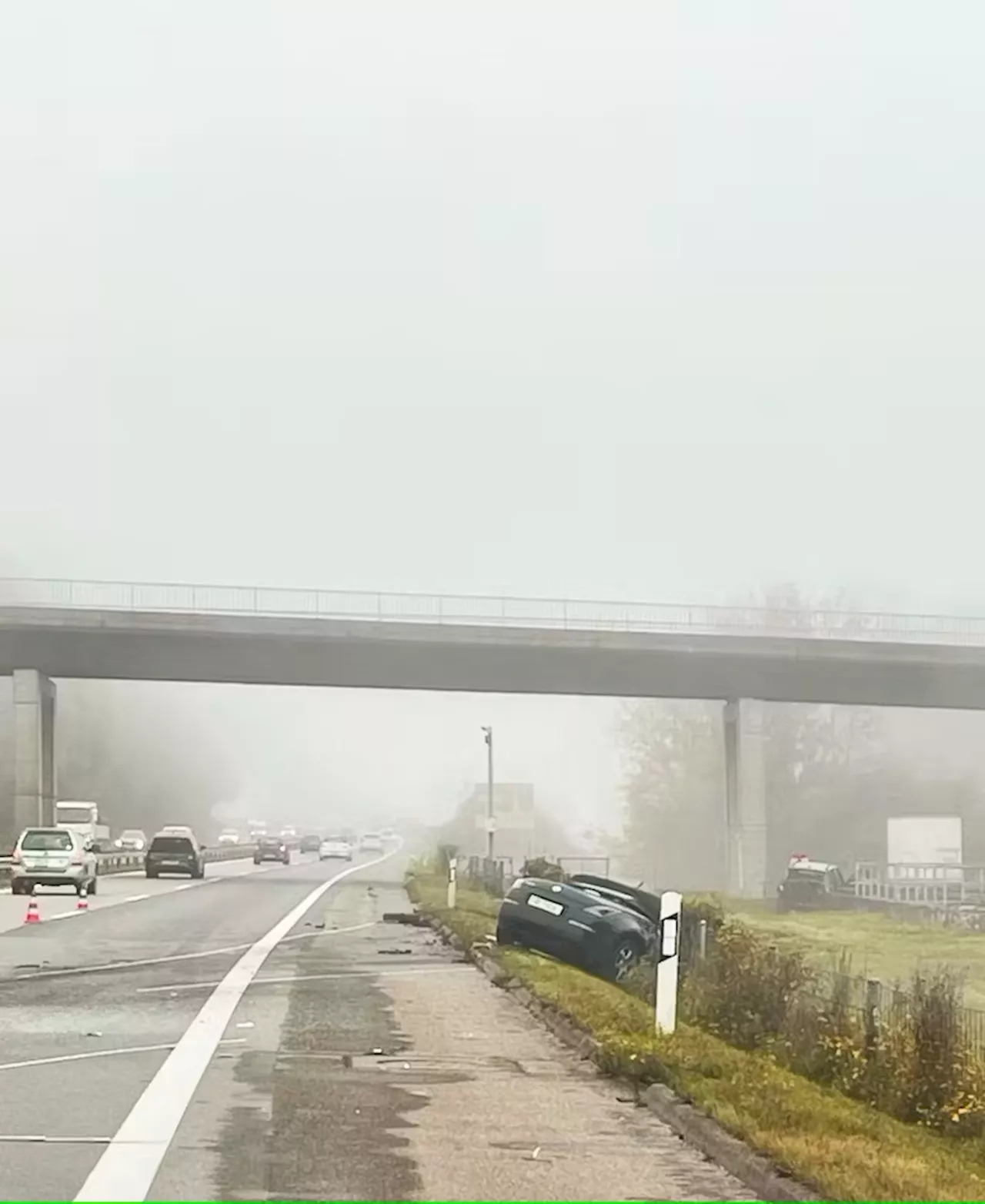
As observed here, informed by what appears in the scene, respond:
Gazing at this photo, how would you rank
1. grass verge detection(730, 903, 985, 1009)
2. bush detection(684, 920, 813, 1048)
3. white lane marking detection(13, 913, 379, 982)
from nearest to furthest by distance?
1. bush detection(684, 920, 813, 1048)
2. white lane marking detection(13, 913, 379, 982)
3. grass verge detection(730, 903, 985, 1009)

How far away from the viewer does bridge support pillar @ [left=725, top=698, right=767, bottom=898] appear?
58719mm

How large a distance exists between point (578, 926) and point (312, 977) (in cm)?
318

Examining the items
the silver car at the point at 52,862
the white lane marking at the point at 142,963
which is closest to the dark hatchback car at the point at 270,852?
the silver car at the point at 52,862

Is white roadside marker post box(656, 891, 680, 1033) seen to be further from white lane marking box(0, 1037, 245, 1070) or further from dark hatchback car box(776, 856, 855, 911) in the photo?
dark hatchback car box(776, 856, 855, 911)

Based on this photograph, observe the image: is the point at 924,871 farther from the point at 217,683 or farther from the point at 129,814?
the point at 129,814

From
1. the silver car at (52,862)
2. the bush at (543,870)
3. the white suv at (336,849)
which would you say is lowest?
the white suv at (336,849)

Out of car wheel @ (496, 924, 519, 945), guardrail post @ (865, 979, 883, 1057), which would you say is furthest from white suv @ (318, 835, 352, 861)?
guardrail post @ (865, 979, 883, 1057)

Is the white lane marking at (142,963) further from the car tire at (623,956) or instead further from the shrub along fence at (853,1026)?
the shrub along fence at (853,1026)

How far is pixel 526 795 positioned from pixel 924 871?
2134 cm

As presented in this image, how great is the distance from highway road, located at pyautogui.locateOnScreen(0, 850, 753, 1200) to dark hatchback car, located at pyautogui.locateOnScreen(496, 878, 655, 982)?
0.99m

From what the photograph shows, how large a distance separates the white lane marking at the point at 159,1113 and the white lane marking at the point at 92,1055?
0.11 m

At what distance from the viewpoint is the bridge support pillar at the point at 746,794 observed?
58.7 meters

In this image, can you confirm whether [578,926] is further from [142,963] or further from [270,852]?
[270,852]

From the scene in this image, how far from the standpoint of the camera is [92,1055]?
1249 cm
